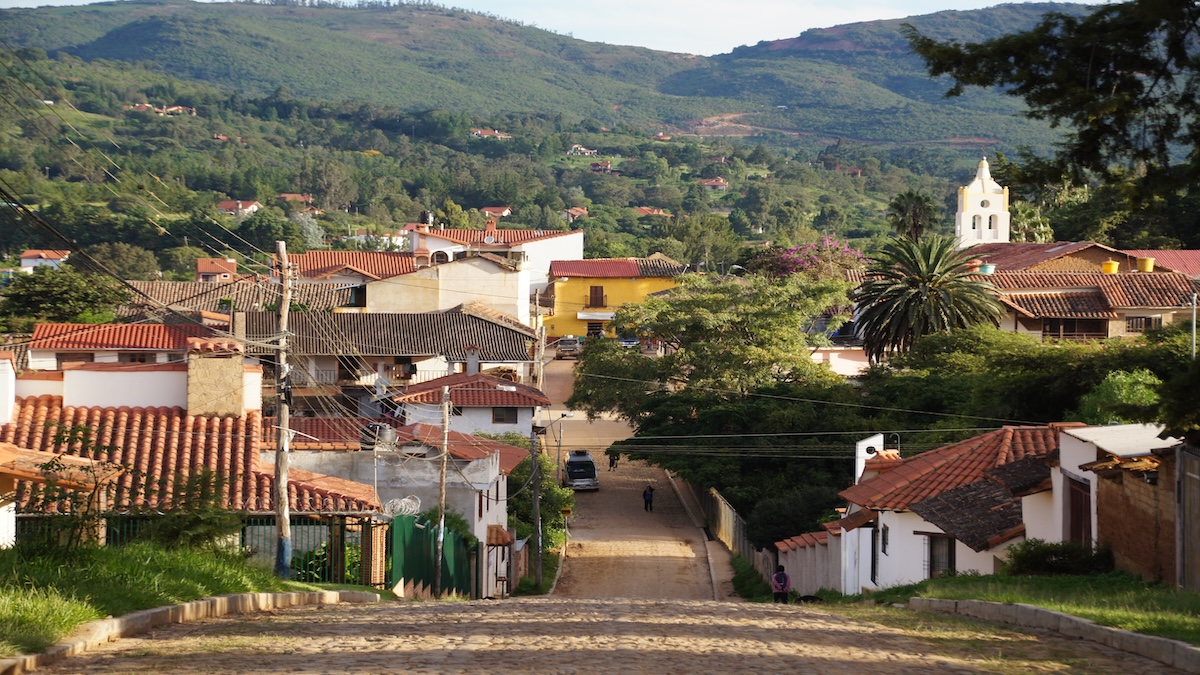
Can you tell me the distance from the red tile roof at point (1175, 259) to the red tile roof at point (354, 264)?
125 feet

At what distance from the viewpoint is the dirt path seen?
111ft

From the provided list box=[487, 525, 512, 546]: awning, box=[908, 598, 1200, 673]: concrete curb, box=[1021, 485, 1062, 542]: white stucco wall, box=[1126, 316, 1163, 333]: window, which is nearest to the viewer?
box=[908, 598, 1200, 673]: concrete curb

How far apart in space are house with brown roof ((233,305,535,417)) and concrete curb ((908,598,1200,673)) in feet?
138

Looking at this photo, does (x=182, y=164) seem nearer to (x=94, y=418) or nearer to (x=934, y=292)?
(x=934, y=292)

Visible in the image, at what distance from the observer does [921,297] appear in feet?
164

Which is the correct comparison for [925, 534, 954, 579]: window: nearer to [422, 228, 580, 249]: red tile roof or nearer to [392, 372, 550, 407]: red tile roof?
[392, 372, 550, 407]: red tile roof

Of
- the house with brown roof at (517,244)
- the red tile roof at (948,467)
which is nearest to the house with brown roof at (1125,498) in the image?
the red tile roof at (948,467)

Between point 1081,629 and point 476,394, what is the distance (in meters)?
38.1

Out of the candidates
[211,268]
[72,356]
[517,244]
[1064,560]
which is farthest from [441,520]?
[211,268]

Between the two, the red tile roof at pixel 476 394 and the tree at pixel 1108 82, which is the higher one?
the tree at pixel 1108 82

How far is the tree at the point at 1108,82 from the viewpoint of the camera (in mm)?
10414

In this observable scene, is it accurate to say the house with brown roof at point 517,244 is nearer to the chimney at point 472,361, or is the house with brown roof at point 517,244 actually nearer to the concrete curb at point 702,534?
the chimney at point 472,361

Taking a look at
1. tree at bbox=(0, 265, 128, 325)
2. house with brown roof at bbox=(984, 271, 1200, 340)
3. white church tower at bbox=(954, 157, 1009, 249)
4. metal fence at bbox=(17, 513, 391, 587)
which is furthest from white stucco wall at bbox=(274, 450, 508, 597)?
white church tower at bbox=(954, 157, 1009, 249)

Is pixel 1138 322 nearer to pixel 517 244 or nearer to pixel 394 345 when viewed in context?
pixel 394 345
